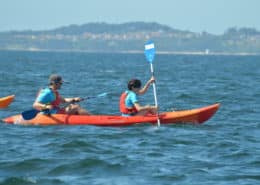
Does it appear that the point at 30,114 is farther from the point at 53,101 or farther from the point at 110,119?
the point at 110,119

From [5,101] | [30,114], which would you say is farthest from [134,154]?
[5,101]

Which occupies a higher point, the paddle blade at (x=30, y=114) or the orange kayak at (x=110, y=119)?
the paddle blade at (x=30, y=114)

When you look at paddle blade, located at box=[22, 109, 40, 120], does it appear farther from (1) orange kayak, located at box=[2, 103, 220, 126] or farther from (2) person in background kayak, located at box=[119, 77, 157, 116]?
(2) person in background kayak, located at box=[119, 77, 157, 116]

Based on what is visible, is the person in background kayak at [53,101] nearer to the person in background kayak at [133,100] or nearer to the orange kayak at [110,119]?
the orange kayak at [110,119]

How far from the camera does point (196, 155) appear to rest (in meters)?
14.8

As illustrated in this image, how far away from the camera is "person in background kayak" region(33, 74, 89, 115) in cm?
1858

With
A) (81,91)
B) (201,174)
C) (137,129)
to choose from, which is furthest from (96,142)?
(81,91)

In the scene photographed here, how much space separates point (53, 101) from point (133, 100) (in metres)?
1.81

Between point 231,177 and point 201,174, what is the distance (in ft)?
1.55

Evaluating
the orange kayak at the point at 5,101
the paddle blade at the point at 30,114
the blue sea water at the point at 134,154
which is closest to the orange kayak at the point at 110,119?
the paddle blade at the point at 30,114

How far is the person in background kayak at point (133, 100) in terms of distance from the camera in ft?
61.0

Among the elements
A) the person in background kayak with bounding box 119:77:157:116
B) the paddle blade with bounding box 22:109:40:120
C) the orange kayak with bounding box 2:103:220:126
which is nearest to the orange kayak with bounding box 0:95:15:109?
the orange kayak with bounding box 2:103:220:126

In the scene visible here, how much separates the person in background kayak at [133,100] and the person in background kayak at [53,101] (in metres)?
0.98

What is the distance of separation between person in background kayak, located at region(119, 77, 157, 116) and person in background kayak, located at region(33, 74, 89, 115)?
3.22ft
